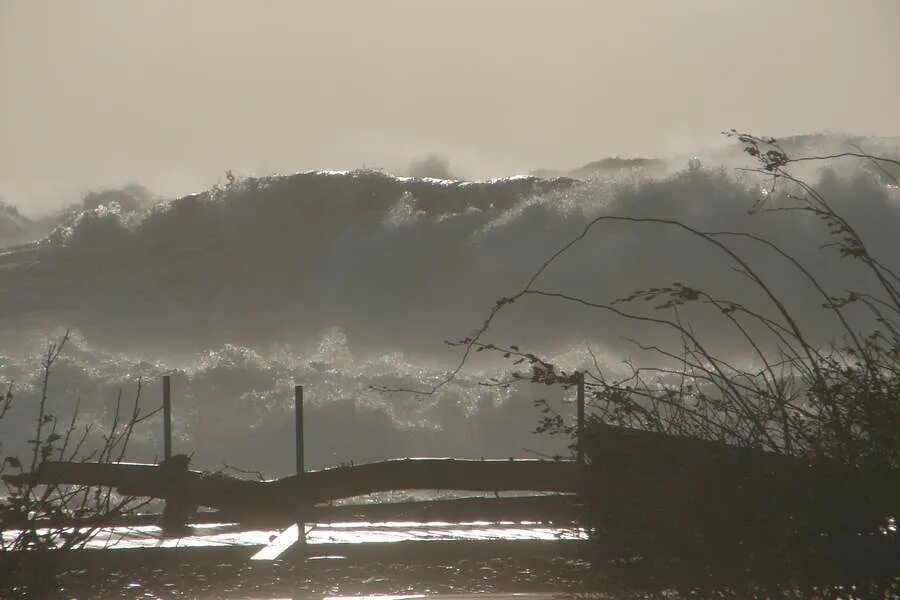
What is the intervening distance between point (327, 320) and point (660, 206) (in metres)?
8.69

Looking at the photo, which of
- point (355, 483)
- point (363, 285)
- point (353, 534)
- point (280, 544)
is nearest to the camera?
point (280, 544)

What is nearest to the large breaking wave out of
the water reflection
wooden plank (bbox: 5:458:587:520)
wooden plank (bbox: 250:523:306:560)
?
wooden plank (bbox: 5:458:587:520)

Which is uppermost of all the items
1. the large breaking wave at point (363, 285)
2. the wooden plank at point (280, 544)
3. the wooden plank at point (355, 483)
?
the large breaking wave at point (363, 285)

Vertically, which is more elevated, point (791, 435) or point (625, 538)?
point (791, 435)

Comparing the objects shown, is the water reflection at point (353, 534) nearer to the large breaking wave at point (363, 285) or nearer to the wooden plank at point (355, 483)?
the wooden plank at point (355, 483)

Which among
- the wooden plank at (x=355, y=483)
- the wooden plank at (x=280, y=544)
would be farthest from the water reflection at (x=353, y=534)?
the wooden plank at (x=355, y=483)

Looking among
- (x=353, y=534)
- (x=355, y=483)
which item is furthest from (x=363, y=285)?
(x=353, y=534)

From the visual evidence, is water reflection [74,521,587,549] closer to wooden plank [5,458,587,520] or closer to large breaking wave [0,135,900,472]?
wooden plank [5,458,587,520]

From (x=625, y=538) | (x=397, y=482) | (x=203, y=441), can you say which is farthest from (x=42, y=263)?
(x=625, y=538)

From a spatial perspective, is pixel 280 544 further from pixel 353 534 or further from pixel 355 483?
pixel 355 483

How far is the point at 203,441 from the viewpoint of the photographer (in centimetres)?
2384

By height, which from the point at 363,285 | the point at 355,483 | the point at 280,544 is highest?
the point at 363,285

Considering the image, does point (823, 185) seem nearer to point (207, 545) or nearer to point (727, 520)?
point (207, 545)

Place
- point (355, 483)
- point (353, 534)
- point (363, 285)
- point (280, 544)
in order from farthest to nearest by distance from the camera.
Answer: point (363, 285)
point (355, 483)
point (353, 534)
point (280, 544)
